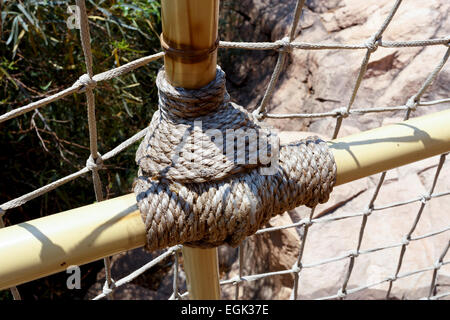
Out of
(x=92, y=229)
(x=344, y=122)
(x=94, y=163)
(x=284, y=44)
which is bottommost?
(x=92, y=229)

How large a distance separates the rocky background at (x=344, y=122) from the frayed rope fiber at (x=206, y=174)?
94cm

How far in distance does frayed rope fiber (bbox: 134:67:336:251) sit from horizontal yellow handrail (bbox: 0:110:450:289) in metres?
0.02

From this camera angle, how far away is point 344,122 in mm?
1699

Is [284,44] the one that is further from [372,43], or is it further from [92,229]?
[92,229]

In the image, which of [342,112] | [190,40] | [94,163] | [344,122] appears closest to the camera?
[190,40]

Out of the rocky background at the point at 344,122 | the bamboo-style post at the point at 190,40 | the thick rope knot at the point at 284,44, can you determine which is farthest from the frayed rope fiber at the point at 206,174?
the rocky background at the point at 344,122

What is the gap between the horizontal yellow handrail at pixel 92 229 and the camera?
0.39 m

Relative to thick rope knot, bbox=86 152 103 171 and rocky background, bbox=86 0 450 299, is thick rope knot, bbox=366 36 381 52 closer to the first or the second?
thick rope knot, bbox=86 152 103 171

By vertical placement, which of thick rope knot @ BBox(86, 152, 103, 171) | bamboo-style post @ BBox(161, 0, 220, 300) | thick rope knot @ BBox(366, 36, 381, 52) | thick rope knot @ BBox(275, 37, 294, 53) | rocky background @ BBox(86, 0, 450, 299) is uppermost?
rocky background @ BBox(86, 0, 450, 299)

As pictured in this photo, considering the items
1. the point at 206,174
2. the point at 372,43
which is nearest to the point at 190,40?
the point at 206,174

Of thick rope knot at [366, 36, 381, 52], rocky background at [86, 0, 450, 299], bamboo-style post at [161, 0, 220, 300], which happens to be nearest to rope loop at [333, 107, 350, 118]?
thick rope knot at [366, 36, 381, 52]

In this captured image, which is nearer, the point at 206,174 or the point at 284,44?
the point at 206,174

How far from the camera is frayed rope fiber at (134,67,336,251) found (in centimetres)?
45

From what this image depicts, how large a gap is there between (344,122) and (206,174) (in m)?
1.34
